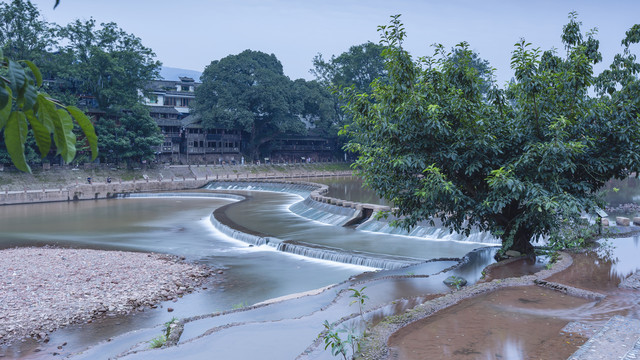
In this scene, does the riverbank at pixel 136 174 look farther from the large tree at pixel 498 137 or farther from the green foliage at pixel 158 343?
the large tree at pixel 498 137

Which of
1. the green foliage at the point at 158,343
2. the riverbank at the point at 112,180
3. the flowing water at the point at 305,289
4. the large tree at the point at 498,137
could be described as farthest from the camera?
the riverbank at the point at 112,180

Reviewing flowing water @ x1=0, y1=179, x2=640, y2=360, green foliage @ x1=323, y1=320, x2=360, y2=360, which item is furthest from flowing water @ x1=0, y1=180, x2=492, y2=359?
green foliage @ x1=323, y1=320, x2=360, y2=360

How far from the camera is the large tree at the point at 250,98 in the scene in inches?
2589

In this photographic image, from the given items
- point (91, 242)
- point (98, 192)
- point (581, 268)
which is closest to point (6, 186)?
point (98, 192)

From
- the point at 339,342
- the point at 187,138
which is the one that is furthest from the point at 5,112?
the point at 187,138

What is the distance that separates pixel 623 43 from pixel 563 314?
13190 mm

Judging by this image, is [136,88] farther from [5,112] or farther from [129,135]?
[5,112]

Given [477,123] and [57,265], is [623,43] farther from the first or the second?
[57,265]

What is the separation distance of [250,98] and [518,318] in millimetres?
60979

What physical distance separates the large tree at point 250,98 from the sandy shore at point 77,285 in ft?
152

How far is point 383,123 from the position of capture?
Result: 11852 millimetres

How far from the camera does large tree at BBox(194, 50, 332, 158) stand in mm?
65750

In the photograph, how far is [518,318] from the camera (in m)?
8.91

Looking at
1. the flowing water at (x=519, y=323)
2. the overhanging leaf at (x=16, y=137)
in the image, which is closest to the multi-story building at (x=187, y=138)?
the flowing water at (x=519, y=323)
